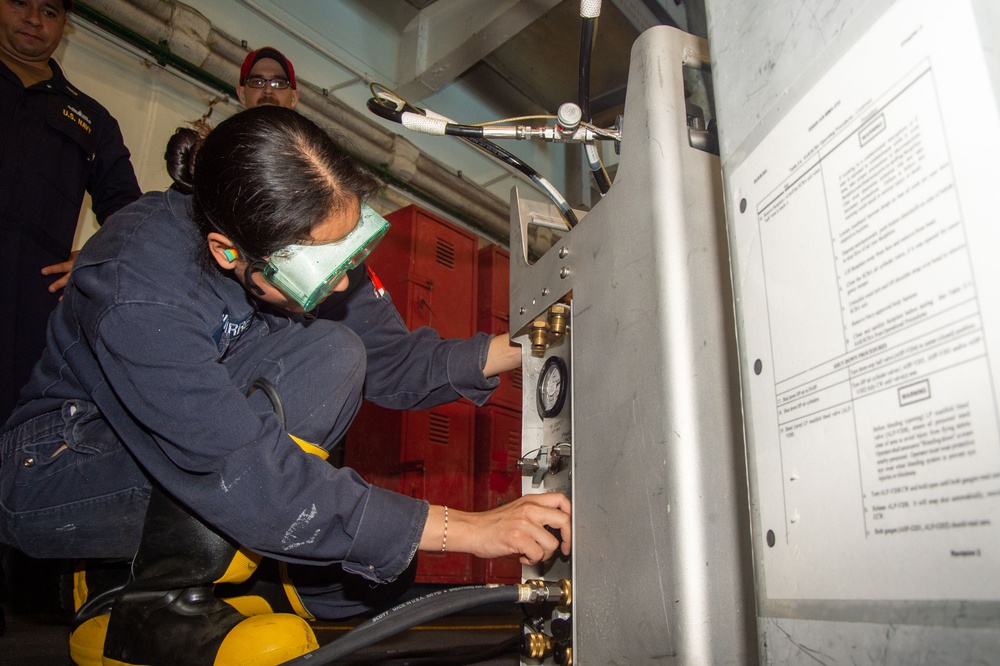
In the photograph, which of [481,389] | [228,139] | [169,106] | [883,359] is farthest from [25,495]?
[169,106]

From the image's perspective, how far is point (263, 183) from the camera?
729 millimetres

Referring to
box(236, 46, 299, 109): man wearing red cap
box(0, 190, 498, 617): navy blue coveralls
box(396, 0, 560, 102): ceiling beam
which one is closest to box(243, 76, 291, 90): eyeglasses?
box(236, 46, 299, 109): man wearing red cap

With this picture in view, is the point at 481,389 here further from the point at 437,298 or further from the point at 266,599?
the point at 437,298

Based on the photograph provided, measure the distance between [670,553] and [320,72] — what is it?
2.61 m

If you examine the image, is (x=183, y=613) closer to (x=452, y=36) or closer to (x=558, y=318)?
(x=558, y=318)

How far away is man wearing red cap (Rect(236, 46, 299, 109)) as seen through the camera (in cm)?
182

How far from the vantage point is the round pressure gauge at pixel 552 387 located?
83 cm

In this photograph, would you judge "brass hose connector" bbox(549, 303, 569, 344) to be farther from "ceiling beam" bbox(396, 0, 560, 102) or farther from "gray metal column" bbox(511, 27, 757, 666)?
"ceiling beam" bbox(396, 0, 560, 102)

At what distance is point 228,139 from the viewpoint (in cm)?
74

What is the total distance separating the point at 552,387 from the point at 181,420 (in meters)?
0.44

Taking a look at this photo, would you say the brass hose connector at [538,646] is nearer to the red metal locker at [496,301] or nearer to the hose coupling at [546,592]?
the hose coupling at [546,592]

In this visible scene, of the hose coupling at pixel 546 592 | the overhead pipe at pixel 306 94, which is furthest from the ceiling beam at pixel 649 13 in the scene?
the hose coupling at pixel 546 592

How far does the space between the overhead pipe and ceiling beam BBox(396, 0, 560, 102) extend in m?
0.38

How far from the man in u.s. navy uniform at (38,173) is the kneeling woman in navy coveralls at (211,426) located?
672 mm
